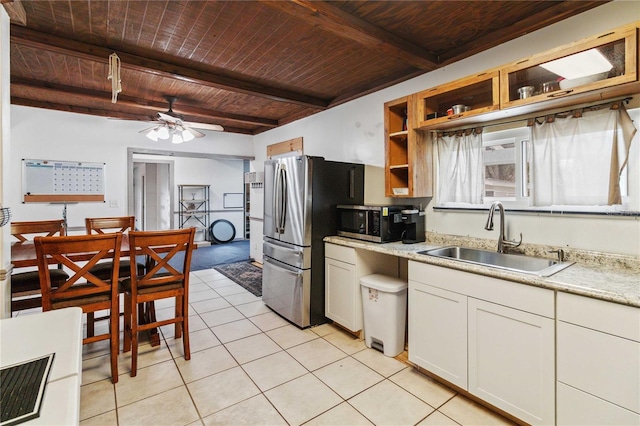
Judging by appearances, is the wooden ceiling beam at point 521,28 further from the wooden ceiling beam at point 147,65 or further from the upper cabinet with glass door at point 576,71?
the wooden ceiling beam at point 147,65

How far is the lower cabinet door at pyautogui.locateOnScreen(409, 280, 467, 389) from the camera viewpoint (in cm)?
199

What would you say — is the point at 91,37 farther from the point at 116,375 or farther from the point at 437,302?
the point at 437,302

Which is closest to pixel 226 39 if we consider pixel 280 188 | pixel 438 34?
pixel 280 188

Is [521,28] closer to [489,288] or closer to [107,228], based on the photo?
[489,288]

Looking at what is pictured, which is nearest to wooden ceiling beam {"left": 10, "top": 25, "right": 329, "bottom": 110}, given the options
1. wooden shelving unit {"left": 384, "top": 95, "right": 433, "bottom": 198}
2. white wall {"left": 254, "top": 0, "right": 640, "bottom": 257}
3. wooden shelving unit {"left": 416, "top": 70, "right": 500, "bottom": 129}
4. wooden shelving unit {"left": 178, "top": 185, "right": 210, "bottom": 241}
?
white wall {"left": 254, "top": 0, "right": 640, "bottom": 257}

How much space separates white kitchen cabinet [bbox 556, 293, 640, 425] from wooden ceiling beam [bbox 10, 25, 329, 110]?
3.26 meters

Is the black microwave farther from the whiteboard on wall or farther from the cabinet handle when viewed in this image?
the whiteboard on wall

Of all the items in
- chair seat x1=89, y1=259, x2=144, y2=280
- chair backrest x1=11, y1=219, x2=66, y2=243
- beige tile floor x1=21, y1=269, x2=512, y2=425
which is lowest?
beige tile floor x1=21, y1=269, x2=512, y2=425

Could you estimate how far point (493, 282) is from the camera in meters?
1.81

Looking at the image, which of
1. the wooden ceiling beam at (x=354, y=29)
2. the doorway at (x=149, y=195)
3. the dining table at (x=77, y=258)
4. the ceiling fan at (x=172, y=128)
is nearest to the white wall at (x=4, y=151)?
the dining table at (x=77, y=258)

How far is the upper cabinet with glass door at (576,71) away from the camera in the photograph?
5.36 ft

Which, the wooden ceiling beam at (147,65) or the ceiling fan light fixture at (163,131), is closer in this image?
the wooden ceiling beam at (147,65)

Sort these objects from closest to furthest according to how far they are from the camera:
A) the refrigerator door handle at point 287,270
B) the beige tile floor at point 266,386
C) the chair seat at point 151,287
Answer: the beige tile floor at point 266,386 < the chair seat at point 151,287 < the refrigerator door handle at point 287,270

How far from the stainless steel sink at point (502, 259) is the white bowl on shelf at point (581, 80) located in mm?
1059
